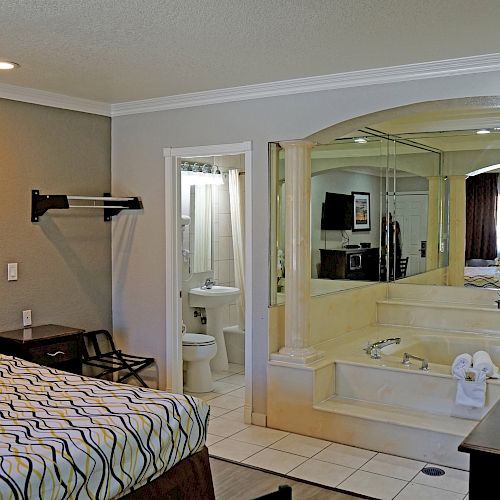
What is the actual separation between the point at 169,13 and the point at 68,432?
183 cm

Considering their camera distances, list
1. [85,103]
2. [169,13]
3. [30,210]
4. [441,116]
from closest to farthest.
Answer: [169,13] → [30,210] → [85,103] → [441,116]

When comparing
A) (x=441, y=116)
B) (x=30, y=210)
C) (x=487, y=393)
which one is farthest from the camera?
(x=441, y=116)

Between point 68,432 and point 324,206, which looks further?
point 324,206

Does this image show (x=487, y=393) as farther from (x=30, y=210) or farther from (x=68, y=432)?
(x=30, y=210)

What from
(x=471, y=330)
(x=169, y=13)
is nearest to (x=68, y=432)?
(x=169, y=13)

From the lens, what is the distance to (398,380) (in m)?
4.45

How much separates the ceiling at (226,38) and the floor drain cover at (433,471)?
2.39 m

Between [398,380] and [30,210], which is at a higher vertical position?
[30,210]

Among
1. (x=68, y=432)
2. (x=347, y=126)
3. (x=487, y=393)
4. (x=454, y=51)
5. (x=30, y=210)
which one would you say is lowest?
(x=487, y=393)

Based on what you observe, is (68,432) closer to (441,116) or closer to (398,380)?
(398,380)

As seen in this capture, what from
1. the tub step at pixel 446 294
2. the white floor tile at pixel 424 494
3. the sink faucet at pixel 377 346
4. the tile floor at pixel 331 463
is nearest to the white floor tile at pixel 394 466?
the tile floor at pixel 331 463

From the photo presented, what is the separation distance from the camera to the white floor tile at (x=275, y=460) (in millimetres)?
3912

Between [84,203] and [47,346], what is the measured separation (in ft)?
4.29

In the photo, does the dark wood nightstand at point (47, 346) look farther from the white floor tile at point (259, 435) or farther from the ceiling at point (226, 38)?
the ceiling at point (226, 38)
